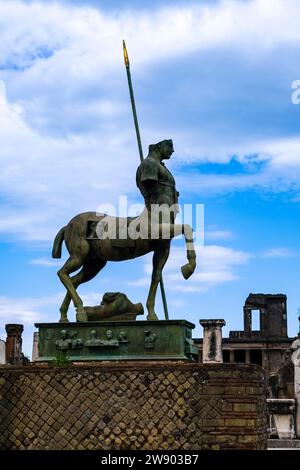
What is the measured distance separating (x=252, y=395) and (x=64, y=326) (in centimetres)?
250

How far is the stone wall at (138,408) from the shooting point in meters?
8.93

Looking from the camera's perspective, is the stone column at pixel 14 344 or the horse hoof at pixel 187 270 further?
the stone column at pixel 14 344

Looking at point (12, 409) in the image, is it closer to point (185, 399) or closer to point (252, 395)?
point (185, 399)

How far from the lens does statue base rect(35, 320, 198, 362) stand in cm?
959

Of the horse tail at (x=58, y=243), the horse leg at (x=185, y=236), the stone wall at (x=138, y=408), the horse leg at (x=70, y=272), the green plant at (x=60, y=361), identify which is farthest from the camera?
the horse tail at (x=58, y=243)

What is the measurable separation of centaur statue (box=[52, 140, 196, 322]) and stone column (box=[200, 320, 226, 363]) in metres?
12.5

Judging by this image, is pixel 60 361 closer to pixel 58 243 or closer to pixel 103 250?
pixel 103 250

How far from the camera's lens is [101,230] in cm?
1026

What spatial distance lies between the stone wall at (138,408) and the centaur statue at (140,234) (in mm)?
988

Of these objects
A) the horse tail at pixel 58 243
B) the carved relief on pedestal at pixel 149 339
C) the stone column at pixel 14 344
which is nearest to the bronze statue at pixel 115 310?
the carved relief on pedestal at pixel 149 339

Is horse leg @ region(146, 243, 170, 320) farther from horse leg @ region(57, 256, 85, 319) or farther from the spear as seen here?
horse leg @ region(57, 256, 85, 319)

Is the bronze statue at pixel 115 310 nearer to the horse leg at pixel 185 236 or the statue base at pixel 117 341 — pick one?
the statue base at pixel 117 341

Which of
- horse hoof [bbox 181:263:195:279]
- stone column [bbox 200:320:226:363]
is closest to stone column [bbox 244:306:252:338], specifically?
stone column [bbox 200:320:226:363]

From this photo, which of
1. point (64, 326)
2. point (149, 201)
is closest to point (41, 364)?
point (64, 326)
